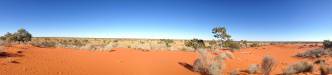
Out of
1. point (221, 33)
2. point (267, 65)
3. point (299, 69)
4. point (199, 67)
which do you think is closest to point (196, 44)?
point (221, 33)

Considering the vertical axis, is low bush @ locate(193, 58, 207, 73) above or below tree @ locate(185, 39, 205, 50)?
below

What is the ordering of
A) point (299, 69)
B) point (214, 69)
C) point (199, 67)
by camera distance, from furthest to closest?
point (199, 67)
point (299, 69)
point (214, 69)

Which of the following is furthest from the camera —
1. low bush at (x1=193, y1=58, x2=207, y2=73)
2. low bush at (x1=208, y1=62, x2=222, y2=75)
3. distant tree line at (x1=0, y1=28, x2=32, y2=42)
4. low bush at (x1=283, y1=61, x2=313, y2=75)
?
distant tree line at (x1=0, y1=28, x2=32, y2=42)

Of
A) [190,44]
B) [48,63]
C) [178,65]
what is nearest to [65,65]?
[48,63]

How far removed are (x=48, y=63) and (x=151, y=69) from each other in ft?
13.7

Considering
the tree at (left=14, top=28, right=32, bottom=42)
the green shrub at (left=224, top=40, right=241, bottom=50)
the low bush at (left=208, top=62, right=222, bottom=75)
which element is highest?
the tree at (left=14, top=28, right=32, bottom=42)

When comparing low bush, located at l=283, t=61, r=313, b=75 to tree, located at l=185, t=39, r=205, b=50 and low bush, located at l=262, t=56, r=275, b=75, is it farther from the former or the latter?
tree, located at l=185, t=39, r=205, b=50

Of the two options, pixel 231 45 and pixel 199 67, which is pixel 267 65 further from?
pixel 231 45

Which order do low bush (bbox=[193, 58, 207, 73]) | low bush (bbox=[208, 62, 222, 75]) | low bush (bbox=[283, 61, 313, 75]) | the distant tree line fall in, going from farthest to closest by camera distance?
the distant tree line
low bush (bbox=[193, 58, 207, 73])
low bush (bbox=[283, 61, 313, 75])
low bush (bbox=[208, 62, 222, 75])

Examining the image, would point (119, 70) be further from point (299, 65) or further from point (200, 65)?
point (299, 65)

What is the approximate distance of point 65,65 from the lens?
11.7m

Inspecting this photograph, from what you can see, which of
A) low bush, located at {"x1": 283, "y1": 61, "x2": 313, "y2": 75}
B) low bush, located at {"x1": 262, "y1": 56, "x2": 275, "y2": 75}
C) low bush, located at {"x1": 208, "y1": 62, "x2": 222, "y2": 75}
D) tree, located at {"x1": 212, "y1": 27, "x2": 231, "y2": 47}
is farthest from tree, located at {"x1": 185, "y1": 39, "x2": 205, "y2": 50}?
low bush, located at {"x1": 262, "y1": 56, "x2": 275, "y2": 75}

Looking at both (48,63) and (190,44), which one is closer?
(48,63)

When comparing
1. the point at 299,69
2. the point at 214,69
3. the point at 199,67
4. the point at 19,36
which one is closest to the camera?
the point at 214,69
